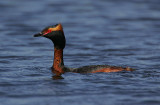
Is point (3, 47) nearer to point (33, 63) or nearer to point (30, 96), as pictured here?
point (33, 63)

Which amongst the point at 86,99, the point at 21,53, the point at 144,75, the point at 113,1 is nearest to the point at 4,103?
the point at 86,99

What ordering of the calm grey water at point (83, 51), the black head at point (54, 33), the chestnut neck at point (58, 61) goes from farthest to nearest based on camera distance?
the chestnut neck at point (58, 61) < the black head at point (54, 33) < the calm grey water at point (83, 51)

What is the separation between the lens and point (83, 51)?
18750 millimetres

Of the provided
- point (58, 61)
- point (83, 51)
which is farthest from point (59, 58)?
point (83, 51)

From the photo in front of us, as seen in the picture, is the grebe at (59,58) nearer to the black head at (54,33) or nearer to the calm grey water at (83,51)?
the black head at (54,33)

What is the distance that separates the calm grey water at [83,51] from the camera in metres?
11.7

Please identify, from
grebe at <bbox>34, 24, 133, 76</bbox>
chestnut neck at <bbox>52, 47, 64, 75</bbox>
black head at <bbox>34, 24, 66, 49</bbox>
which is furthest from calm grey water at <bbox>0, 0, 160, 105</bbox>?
black head at <bbox>34, 24, 66, 49</bbox>

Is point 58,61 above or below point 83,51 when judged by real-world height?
below

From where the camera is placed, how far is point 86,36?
22.1 metres

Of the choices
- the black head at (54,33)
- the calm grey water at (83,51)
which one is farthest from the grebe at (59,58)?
the calm grey water at (83,51)

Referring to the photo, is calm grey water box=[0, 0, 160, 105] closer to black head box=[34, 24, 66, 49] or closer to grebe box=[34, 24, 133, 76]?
grebe box=[34, 24, 133, 76]

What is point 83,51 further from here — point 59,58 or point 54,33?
point 54,33

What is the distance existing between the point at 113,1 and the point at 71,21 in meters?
6.75

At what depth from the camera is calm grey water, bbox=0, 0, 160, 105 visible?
11734 millimetres
